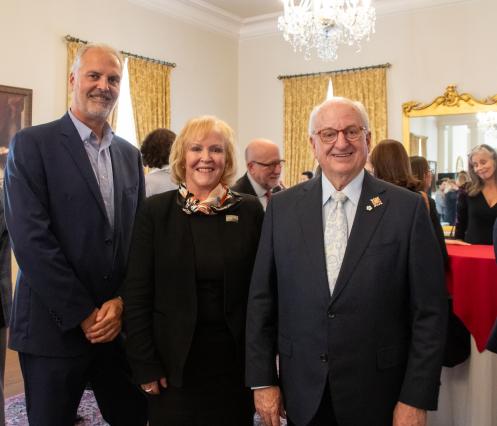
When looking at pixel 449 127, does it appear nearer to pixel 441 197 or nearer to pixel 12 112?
pixel 441 197

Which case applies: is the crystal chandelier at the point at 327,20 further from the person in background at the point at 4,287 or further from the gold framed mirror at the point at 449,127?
the person in background at the point at 4,287

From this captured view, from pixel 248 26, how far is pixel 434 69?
3.19 metres

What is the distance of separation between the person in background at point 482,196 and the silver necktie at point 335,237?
300cm

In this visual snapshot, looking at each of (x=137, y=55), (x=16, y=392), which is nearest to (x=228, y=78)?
(x=137, y=55)

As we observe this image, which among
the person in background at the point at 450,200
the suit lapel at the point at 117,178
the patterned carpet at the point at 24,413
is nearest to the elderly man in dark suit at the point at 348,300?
the suit lapel at the point at 117,178

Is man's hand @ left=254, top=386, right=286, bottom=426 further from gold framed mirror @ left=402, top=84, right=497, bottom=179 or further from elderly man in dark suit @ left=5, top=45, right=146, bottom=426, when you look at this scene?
gold framed mirror @ left=402, top=84, right=497, bottom=179

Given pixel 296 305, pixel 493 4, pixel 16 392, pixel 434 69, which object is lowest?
pixel 16 392

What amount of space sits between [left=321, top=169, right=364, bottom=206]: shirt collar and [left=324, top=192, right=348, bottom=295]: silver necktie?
0.02 meters

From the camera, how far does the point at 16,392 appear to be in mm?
3801

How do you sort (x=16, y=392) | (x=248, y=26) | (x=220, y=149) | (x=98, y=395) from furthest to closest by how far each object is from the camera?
1. (x=248, y=26)
2. (x=16, y=392)
3. (x=98, y=395)
4. (x=220, y=149)

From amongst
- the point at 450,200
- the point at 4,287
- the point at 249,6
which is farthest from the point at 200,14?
the point at 4,287

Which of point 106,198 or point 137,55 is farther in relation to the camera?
point 137,55

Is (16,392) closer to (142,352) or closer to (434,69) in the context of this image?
(142,352)

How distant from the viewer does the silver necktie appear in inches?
67.4
